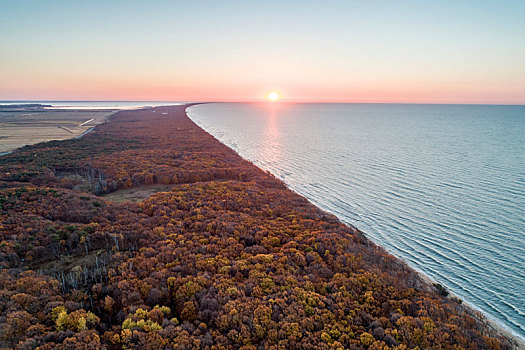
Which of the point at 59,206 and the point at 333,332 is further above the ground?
the point at 59,206

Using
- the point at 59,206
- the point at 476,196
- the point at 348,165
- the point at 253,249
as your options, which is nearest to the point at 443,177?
the point at 476,196

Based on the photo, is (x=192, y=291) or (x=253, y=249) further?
(x=253, y=249)

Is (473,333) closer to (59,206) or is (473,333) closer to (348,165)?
(59,206)

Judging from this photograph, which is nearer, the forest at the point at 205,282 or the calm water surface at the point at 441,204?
the forest at the point at 205,282

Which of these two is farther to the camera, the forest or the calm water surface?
the calm water surface

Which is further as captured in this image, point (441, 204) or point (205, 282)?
point (441, 204)

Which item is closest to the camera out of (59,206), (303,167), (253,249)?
(253,249)

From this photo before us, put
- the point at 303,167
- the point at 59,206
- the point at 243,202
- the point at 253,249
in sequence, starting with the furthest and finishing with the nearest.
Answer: the point at 303,167, the point at 243,202, the point at 59,206, the point at 253,249

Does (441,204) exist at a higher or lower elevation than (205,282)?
lower
